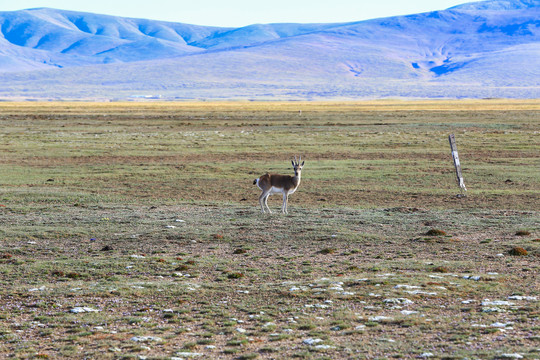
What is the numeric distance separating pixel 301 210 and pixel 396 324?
Answer: 1176 cm

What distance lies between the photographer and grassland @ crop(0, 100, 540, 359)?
9.65 meters

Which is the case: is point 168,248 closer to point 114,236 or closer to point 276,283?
point 114,236

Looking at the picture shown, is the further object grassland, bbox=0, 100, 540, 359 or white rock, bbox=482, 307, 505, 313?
white rock, bbox=482, 307, 505, 313

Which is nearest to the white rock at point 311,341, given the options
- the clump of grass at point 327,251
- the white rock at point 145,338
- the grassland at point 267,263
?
the grassland at point 267,263

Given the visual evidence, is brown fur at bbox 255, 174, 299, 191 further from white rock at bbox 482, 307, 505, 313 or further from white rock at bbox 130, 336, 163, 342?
white rock at bbox 130, 336, 163, 342

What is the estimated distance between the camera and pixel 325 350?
30.0 ft

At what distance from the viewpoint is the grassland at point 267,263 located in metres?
9.65

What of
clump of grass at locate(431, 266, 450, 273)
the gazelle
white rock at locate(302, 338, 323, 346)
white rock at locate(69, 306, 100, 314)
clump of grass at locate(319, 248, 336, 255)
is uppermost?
the gazelle

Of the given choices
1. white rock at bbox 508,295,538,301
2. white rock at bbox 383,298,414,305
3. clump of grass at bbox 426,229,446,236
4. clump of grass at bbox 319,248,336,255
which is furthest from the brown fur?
white rock at bbox 508,295,538,301

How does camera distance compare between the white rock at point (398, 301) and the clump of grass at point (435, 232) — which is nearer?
the white rock at point (398, 301)

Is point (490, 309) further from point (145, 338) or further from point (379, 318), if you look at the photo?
point (145, 338)

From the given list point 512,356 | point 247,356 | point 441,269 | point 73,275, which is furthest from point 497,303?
point 73,275

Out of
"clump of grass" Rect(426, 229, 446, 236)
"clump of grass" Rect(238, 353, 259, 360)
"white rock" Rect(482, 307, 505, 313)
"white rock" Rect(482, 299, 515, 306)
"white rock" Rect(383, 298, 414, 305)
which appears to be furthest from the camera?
"clump of grass" Rect(426, 229, 446, 236)

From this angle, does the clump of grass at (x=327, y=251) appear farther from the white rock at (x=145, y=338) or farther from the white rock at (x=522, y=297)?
the white rock at (x=145, y=338)
